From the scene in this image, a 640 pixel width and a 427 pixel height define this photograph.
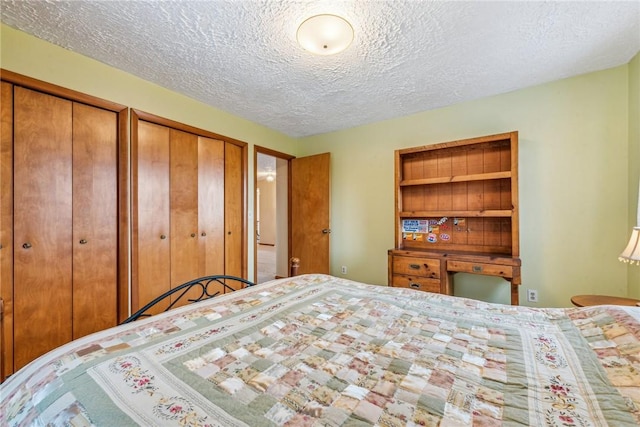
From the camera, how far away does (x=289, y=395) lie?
0.72 m

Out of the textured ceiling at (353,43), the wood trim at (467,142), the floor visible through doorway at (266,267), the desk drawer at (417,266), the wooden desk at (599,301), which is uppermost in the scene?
the textured ceiling at (353,43)

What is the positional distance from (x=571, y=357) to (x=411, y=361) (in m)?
0.54

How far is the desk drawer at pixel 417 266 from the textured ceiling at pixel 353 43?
1.73 meters

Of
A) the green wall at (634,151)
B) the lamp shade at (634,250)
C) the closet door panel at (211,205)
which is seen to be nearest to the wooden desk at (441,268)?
the lamp shade at (634,250)

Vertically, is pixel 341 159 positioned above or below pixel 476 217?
above

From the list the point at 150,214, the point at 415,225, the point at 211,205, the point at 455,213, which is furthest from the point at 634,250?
the point at 150,214

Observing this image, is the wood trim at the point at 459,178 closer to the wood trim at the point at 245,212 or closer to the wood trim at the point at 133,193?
the wood trim at the point at 245,212

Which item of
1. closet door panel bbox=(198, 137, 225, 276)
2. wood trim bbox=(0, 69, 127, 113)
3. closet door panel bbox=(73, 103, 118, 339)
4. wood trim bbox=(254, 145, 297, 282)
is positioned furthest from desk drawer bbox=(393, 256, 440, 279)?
wood trim bbox=(0, 69, 127, 113)

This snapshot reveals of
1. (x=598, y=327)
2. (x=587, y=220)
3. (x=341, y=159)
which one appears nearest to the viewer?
(x=598, y=327)

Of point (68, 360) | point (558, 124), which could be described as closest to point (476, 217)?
point (558, 124)

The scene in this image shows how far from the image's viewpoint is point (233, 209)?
3354 millimetres

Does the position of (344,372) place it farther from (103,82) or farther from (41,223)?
(103,82)

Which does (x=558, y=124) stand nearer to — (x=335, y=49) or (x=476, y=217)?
(x=476, y=217)

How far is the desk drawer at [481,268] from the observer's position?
231 centimetres
